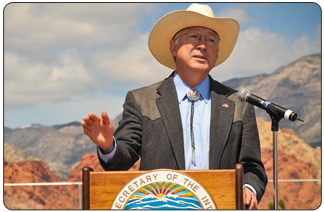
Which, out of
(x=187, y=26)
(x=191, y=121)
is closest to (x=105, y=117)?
(x=191, y=121)

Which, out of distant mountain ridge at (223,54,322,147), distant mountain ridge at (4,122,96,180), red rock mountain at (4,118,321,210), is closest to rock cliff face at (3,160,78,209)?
red rock mountain at (4,118,321,210)

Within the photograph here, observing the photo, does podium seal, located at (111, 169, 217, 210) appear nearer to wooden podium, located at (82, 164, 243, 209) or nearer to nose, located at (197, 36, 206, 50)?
wooden podium, located at (82, 164, 243, 209)

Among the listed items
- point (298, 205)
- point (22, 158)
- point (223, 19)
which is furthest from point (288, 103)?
point (223, 19)

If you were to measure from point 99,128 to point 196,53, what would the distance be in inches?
44.9

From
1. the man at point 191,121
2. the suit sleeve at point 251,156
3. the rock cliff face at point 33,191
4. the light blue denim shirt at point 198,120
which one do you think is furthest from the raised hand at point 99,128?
the rock cliff face at point 33,191

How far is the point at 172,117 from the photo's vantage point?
9.26 ft

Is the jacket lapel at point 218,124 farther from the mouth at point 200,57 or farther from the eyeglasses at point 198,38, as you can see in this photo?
the eyeglasses at point 198,38

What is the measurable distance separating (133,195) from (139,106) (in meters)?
1.01

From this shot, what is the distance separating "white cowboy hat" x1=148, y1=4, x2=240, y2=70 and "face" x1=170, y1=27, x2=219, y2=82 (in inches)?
2.6

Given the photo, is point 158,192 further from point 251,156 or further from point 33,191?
point 33,191

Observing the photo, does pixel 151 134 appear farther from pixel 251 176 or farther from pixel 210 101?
pixel 251 176

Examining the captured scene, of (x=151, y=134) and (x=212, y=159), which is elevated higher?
(x=151, y=134)

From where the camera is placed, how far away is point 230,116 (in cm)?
282

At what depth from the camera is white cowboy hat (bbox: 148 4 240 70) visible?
3.06m
